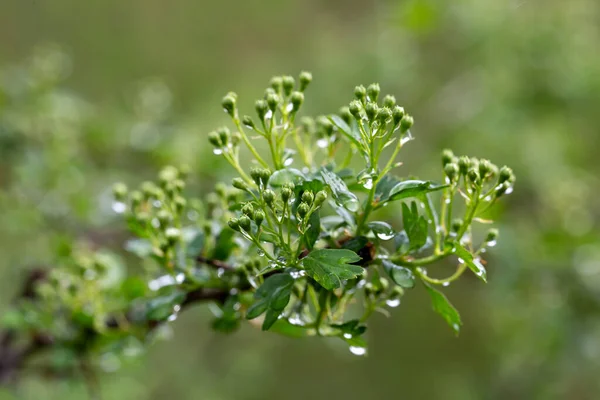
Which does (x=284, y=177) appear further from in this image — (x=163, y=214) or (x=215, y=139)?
(x=163, y=214)

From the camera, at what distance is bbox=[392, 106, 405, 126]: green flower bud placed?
2.20 feet

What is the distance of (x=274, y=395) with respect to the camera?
3.64 m

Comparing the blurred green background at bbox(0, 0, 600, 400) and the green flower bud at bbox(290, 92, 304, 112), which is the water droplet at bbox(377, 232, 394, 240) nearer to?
the green flower bud at bbox(290, 92, 304, 112)

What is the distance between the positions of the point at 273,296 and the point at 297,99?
0.69 feet

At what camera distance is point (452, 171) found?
700 mm

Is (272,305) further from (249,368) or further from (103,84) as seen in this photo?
(103,84)

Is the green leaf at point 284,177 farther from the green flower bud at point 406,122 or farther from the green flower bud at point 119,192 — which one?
the green flower bud at point 119,192

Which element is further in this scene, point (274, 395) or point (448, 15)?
point (274, 395)

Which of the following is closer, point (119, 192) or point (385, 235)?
point (385, 235)

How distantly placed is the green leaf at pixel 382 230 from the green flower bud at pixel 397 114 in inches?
3.9

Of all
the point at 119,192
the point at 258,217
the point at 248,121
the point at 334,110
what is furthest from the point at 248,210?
the point at 334,110

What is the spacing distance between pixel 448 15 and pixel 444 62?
1.20 ft

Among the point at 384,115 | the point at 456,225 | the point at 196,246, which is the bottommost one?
the point at 196,246

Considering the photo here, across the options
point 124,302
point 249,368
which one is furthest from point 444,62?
point 124,302
